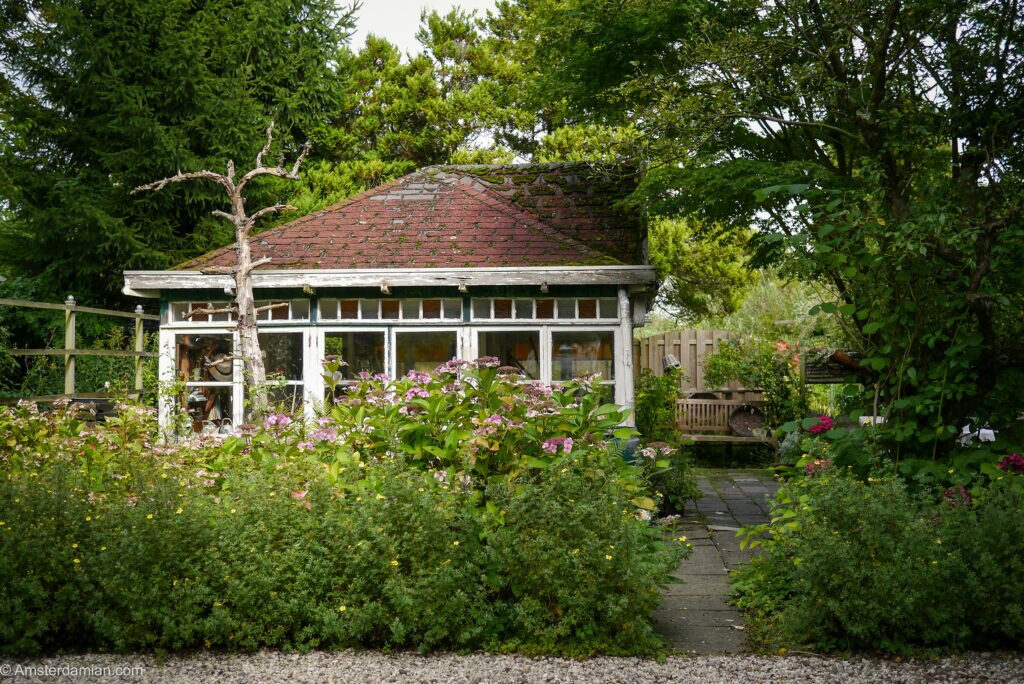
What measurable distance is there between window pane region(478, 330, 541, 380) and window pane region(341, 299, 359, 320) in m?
1.40

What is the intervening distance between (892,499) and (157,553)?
11.5 ft

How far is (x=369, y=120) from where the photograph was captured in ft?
67.8

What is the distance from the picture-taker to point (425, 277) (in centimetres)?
923

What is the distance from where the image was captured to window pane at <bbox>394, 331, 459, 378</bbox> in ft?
31.3

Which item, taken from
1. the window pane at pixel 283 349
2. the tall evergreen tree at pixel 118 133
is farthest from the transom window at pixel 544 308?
the tall evergreen tree at pixel 118 133

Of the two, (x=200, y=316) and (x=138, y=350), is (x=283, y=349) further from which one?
(x=138, y=350)

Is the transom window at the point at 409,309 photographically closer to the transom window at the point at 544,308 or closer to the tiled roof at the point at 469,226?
the transom window at the point at 544,308

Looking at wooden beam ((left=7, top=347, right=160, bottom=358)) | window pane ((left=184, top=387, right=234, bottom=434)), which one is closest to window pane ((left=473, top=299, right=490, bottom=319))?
window pane ((left=184, top=387, right=234, bottom=434))

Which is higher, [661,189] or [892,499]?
[661,189]

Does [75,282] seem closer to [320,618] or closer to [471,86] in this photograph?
[471,86]

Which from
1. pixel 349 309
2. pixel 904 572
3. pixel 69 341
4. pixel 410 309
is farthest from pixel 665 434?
pixel 69 341

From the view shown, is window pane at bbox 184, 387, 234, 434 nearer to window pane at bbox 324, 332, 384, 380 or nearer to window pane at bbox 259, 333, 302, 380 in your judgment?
window pane at bbox 259, 333, 302, 380

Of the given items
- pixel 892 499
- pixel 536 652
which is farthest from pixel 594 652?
pixel 892 499

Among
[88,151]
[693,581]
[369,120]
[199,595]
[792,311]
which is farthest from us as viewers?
[792,311]
